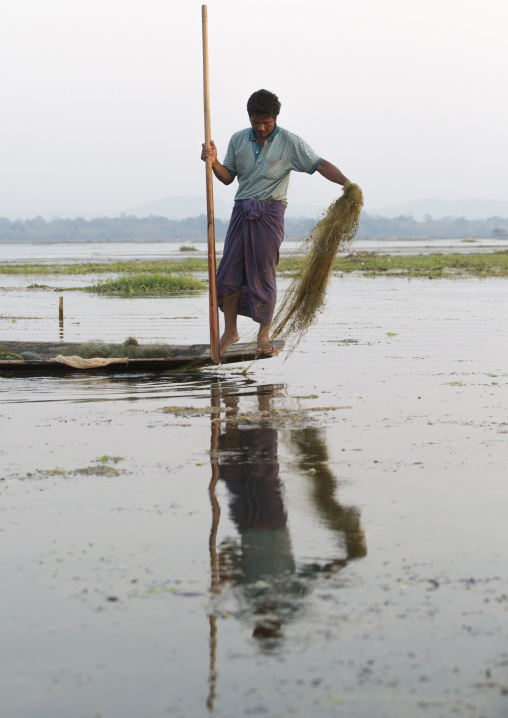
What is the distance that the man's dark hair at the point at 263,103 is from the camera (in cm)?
731

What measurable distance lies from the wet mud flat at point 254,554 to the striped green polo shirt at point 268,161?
5.66ft

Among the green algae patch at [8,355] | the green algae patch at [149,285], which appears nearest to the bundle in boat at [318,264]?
the green algae patch at [8,355]

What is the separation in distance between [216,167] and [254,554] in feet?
16.1

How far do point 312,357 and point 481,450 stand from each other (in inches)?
193

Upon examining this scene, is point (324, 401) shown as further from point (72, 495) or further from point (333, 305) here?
point (333, 305)

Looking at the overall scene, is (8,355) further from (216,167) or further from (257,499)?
(257,499)

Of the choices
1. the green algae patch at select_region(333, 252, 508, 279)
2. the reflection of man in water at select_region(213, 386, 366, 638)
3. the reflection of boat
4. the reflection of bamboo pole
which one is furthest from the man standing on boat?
the green algae patch at select_region(333, 252, 508, 279)

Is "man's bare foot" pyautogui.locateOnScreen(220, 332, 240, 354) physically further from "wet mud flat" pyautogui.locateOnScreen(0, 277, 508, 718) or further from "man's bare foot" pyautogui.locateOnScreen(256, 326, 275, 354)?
"wet mud flat" pyautogui.locateOnScreen(0, 277, 508, 718)

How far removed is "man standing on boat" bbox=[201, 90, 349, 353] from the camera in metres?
7.55

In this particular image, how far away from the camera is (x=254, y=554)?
3.30 metres

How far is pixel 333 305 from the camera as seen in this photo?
18.5 meters

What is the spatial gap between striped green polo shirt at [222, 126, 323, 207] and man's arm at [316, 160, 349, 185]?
4cm

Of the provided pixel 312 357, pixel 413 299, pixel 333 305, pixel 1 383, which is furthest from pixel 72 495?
pixel 413 299

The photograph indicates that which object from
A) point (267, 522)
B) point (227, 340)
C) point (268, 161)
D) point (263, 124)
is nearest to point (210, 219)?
point (268, 161)
